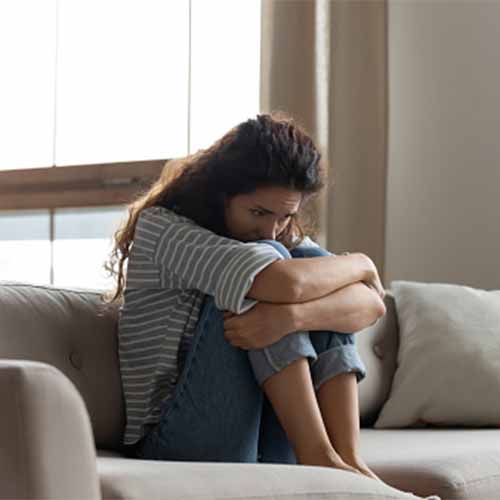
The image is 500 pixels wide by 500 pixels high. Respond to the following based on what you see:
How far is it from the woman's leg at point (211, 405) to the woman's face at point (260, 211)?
21cm

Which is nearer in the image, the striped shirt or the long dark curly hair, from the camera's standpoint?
the striped shirt

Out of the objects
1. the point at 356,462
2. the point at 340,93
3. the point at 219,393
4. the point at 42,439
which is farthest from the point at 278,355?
the point at 340,93

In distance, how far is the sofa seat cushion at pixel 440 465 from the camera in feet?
6.33

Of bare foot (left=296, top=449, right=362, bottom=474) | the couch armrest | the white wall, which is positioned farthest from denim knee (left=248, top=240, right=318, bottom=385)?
the white wall

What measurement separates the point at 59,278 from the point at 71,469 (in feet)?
9.41

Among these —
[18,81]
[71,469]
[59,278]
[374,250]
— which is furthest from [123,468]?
[18,81]

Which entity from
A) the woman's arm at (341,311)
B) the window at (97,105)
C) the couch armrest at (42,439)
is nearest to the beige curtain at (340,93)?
the window at (97,105)

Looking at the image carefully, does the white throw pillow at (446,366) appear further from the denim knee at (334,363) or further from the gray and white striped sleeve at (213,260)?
the gray and white striped sleeve at (213,260)

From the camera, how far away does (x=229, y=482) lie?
4.82 feet

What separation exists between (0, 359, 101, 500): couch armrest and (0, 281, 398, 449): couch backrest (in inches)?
24.0

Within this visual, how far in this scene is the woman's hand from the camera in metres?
1.88

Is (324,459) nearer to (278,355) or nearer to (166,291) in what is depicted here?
(278,355)

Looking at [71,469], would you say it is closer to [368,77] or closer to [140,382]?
[140,382]

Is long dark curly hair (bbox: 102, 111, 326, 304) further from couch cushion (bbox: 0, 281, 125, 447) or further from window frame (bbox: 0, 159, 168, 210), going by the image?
window frame (bbox: 0, 159, 168, 210)
